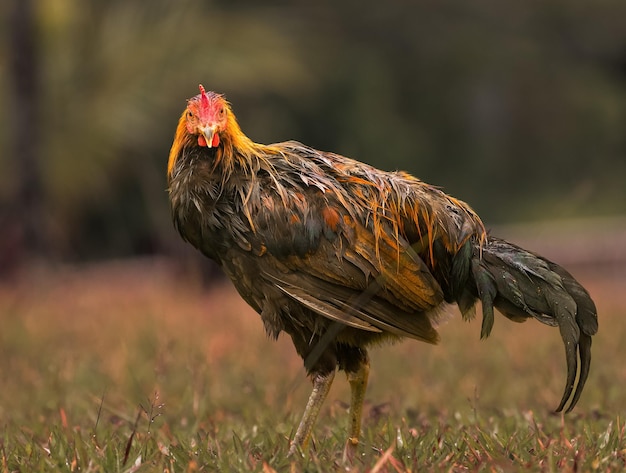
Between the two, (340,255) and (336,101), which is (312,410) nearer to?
(340,255)

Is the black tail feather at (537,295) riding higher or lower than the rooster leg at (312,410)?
higher

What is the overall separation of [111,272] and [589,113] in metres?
11.5

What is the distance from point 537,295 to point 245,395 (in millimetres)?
2387

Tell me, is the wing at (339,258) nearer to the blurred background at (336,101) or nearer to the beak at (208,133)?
the beak at (208,133)

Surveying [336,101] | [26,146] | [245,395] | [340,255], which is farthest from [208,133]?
[336,101]

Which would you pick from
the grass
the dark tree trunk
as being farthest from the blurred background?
the grass

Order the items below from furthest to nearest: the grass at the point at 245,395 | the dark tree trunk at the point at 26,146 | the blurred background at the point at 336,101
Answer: the blurred background at the point at 336,101 < the dark tree trunk at the point at 26,146 < the grass at the point at 245,395

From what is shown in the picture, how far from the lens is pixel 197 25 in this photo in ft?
45.6

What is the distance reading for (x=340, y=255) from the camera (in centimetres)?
392

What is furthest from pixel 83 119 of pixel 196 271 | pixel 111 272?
pixel 196 271

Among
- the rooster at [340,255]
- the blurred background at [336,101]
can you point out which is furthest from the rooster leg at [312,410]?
the blurred background at [336,101]

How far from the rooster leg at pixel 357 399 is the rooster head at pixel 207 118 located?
1.08m

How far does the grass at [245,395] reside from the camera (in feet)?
12.2

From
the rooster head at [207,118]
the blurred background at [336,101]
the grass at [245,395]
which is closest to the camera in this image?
the grass at [245,395]
